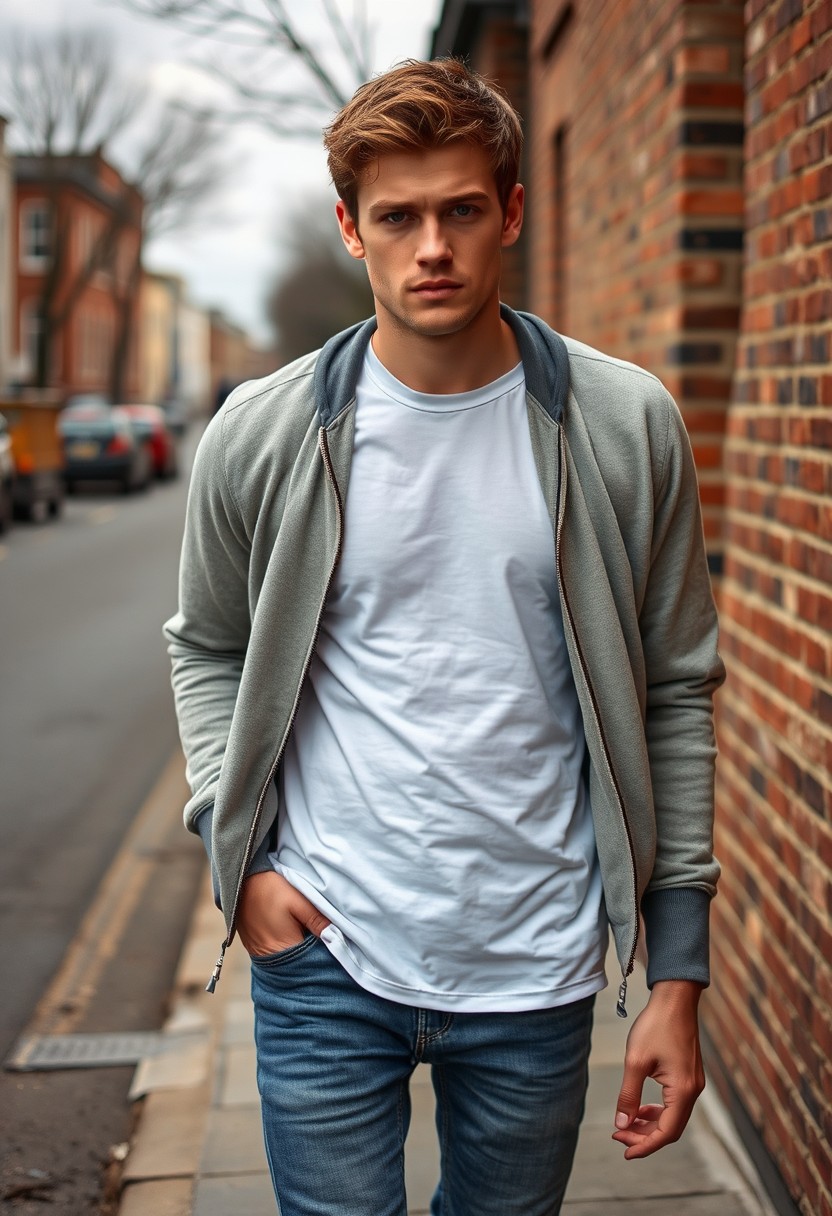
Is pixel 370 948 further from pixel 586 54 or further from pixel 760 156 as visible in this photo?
pixel 586 54

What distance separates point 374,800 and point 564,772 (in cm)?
26

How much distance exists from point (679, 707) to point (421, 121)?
0.87 m

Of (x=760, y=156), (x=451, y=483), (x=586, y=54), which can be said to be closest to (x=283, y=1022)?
(x=451, y=483)

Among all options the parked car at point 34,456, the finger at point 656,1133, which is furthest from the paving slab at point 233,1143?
the parked car at point 34,456

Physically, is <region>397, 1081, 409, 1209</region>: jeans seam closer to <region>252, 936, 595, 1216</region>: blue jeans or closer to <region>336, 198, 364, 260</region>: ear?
<region>252, 936, 595, 1216</region>: blue jeans

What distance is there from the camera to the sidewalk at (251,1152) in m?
3.24

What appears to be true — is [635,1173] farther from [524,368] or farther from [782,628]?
[524,368]

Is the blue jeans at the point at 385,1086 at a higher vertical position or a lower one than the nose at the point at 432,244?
lower

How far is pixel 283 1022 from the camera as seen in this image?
2061mm

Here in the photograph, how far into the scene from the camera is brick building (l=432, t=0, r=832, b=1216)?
2850 millimetres

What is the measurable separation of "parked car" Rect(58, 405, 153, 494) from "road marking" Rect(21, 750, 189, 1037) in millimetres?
21803

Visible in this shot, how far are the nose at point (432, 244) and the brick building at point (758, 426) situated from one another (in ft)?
3.67

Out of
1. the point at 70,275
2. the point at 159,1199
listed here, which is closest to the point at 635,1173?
the point at 159,1199

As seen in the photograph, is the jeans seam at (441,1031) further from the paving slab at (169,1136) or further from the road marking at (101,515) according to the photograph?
the road marking at (101,515)
